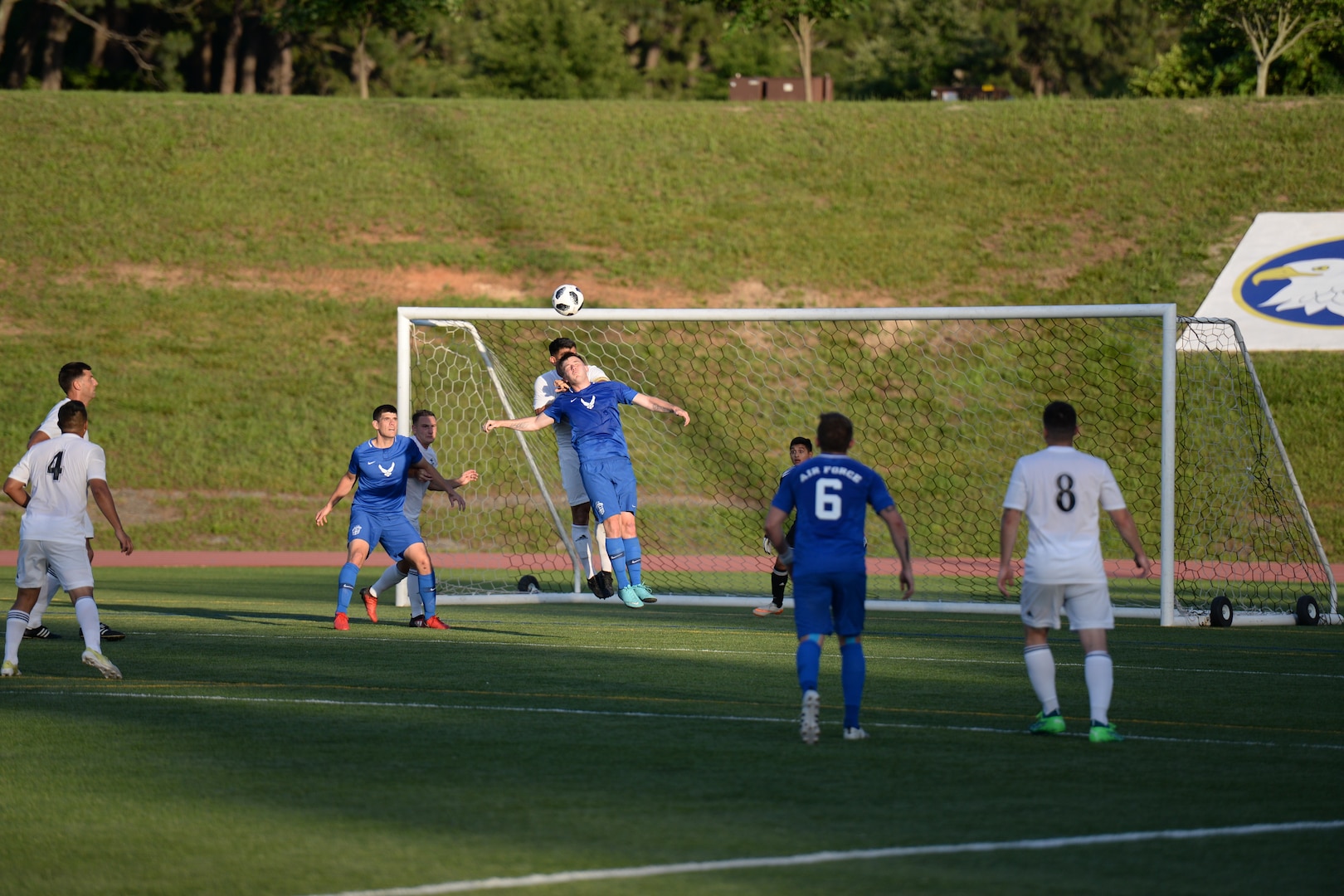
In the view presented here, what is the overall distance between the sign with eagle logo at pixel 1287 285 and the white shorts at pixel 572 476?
66.5 ft

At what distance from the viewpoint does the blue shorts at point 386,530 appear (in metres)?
12.7

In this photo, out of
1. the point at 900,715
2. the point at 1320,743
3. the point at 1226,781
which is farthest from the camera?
the point at 900,715

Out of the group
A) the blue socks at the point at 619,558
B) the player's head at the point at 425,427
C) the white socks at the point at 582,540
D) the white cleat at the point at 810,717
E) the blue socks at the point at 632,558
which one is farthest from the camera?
the player's head at the point at 425,427

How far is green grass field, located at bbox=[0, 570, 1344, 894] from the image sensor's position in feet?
16.1

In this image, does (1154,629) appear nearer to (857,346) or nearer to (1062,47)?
(857,346)

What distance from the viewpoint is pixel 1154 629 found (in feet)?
43.9

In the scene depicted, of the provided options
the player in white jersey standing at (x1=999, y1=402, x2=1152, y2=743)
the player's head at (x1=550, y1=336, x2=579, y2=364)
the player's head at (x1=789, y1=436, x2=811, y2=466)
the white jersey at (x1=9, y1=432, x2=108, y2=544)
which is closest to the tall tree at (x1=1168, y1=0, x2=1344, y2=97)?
the player's head at (x1=789, y1=436, x2=811, y2=466)

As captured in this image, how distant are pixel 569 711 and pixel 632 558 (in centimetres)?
388

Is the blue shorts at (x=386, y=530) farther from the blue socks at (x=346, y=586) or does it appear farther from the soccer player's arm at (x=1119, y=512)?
the soccer player's arm at (x=1119, y=512)

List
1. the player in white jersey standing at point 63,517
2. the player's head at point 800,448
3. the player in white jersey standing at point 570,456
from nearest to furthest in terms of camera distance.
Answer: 1. the player in white jersey standing at point 63,517
2. the player in white jersey standing at point 570,456
3. the player's head at point 800,448

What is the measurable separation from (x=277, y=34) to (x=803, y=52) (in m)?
21.3

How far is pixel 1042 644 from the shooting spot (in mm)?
7406

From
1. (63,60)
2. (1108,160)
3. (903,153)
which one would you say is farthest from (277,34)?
(1108,160)

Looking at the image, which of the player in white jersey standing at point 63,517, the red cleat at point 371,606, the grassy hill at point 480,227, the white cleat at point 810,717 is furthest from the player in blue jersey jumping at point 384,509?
the grassy hill at point 480,227
